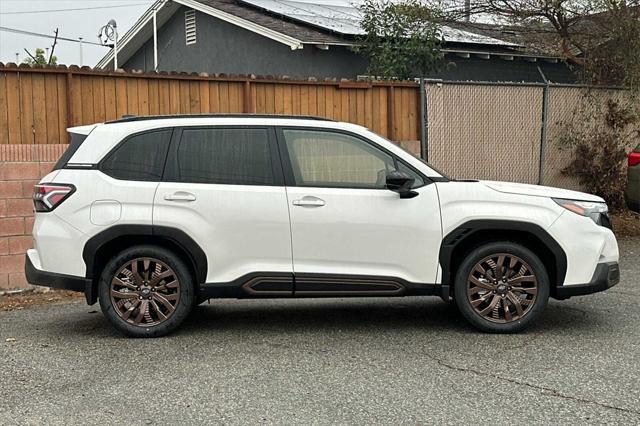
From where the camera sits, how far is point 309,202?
607 cm

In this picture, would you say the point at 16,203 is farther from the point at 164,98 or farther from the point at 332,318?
the point at 332,318

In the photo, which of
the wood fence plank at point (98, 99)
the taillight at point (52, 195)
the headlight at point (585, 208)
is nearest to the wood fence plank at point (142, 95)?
the wood fence plank at point (98, 99)

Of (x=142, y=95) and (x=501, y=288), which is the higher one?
(x=142, y=95)

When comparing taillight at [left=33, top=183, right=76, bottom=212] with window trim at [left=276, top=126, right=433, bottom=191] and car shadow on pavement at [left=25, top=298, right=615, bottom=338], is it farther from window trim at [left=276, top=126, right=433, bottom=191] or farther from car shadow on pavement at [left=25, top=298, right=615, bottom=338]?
window trim at [left=276, top=126, right=433, bottom=191]

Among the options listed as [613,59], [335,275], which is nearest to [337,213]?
[335,275]

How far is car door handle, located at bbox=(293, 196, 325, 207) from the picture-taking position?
607cm

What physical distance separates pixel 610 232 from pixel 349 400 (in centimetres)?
294

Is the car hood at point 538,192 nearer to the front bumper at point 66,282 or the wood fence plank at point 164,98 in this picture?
the front bumper at point 66,282

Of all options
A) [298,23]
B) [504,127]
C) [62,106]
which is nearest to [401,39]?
[504,127]

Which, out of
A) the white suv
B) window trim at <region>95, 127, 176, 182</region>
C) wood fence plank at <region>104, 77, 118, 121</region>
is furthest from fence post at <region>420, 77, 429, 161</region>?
window trim at <region>95, 127, 176, 182</region>

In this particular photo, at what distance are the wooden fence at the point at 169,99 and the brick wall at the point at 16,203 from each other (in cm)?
16

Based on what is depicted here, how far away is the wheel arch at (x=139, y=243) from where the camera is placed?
19.8 ft

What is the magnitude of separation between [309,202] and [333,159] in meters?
0.46

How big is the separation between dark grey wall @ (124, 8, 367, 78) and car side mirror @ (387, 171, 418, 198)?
9651 mm
